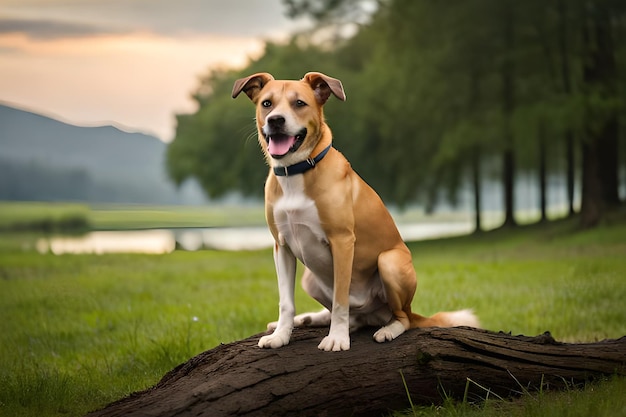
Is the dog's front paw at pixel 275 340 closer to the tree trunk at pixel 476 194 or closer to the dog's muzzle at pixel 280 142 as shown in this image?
the dog's muzzle at pixel 280 142

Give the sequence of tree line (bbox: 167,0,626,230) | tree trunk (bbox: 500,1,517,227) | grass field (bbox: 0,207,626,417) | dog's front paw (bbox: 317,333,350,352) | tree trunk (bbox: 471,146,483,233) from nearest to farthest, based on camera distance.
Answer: dog's front paw (bbox: 317,333,350,352), grass field (bbox: 0,207,626,417), tree line (bbox: 167,0,626,230), tree trunk (bbox: 500,1,517,227), tree trunk (bbox: 471,146,483,233)

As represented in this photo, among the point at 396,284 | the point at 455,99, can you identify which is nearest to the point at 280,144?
the point at 396,284

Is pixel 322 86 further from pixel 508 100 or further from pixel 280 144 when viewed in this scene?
pixel 508 100

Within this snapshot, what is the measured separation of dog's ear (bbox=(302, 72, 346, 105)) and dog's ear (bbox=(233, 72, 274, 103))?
10.2 inches

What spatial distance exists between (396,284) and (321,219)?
688 mm

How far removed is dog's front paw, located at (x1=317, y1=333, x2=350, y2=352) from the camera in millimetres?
4531

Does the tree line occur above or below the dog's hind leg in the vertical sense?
above

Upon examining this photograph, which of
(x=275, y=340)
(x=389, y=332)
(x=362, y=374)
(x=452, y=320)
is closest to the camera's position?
(x=362, y=374)

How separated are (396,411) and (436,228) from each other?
27778 millimetres

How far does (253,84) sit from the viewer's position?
14.9 ft

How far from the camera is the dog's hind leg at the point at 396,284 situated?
4.70 meters

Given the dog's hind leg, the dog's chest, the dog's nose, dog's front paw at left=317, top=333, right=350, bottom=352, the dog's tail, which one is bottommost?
the dog's tail

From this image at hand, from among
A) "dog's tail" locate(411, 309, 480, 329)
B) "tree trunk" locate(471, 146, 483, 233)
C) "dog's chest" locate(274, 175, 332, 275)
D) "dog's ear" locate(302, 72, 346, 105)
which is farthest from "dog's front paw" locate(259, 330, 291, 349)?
"tree trunk" locate(471, 146, 483, 233)

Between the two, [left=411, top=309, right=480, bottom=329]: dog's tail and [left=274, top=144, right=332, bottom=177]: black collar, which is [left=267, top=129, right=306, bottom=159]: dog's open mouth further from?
[left=411, top=309, right=480, bottom=329]: dog's tail
